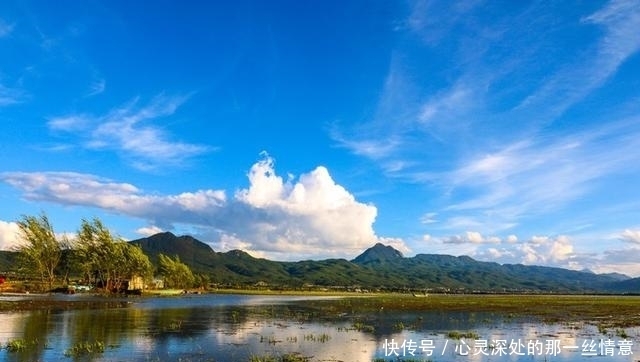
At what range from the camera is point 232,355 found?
35094mm

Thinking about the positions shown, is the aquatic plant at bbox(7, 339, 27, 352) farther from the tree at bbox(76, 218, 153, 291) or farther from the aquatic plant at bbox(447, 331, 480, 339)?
the tree at bbox(76, 218, 153, 291)

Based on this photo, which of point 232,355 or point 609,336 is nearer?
point 232,355

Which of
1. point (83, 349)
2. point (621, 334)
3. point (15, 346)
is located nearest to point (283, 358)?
point (83, 349)

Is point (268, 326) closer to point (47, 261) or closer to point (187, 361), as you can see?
point (187, 361)

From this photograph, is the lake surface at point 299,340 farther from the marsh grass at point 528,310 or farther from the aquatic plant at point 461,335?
the marsh grass at point 528,310

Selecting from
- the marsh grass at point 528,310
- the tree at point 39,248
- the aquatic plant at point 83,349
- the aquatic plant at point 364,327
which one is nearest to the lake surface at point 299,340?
the aquatic plant at point 364,327

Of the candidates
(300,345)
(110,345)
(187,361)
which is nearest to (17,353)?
(110,345)

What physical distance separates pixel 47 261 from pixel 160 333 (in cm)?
A: 12378

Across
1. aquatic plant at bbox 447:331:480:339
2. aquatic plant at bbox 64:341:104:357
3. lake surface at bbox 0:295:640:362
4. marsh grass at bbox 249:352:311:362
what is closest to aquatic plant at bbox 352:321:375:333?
lake surface at bbox 0:295:640:362

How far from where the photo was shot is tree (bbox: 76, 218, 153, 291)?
15755 cm

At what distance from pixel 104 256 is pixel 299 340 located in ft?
428

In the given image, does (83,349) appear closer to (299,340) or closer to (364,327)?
(299,340)

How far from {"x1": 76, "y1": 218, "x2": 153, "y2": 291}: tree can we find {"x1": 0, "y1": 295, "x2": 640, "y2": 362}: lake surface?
327 ft

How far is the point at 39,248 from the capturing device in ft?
487
